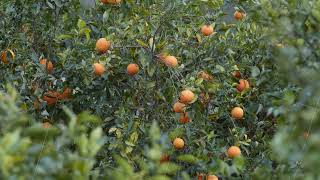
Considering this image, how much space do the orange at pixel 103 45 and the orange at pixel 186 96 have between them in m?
0.39

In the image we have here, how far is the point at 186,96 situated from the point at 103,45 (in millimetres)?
425

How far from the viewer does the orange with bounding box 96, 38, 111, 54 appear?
2.64 m

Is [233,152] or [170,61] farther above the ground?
[170,61]

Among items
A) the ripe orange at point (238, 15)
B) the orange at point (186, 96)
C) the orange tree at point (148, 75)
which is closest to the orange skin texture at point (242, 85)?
the orange tree at point (148, 75)

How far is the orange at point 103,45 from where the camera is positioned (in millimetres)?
2639

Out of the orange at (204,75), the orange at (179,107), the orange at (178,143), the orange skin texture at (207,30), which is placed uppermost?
the orange skin texture at (207,30)

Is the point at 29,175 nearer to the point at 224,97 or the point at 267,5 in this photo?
the point at 267,5

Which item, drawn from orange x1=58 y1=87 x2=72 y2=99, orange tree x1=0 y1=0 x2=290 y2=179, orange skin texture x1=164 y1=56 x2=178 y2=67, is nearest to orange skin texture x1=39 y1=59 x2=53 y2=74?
orange tree x1=0 y1=0 x2=290 y2=179

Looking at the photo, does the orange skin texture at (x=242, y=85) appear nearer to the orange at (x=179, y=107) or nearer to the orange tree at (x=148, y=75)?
the orange tree at (x=148, y=75)

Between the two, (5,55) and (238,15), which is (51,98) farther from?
(238,15)

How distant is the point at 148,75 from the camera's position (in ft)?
Answer: 8.82

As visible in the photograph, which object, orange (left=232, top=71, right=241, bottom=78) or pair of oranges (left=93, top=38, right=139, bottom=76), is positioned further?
orange (left=232, top=71, right=241, bottom=78)

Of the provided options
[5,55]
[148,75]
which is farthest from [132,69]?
[5,55]

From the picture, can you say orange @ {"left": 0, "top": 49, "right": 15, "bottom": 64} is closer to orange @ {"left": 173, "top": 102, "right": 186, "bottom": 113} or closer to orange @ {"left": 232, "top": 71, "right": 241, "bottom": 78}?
orange @ {"left": 173, "top": 102, "right": 186, "bottom": 113}
